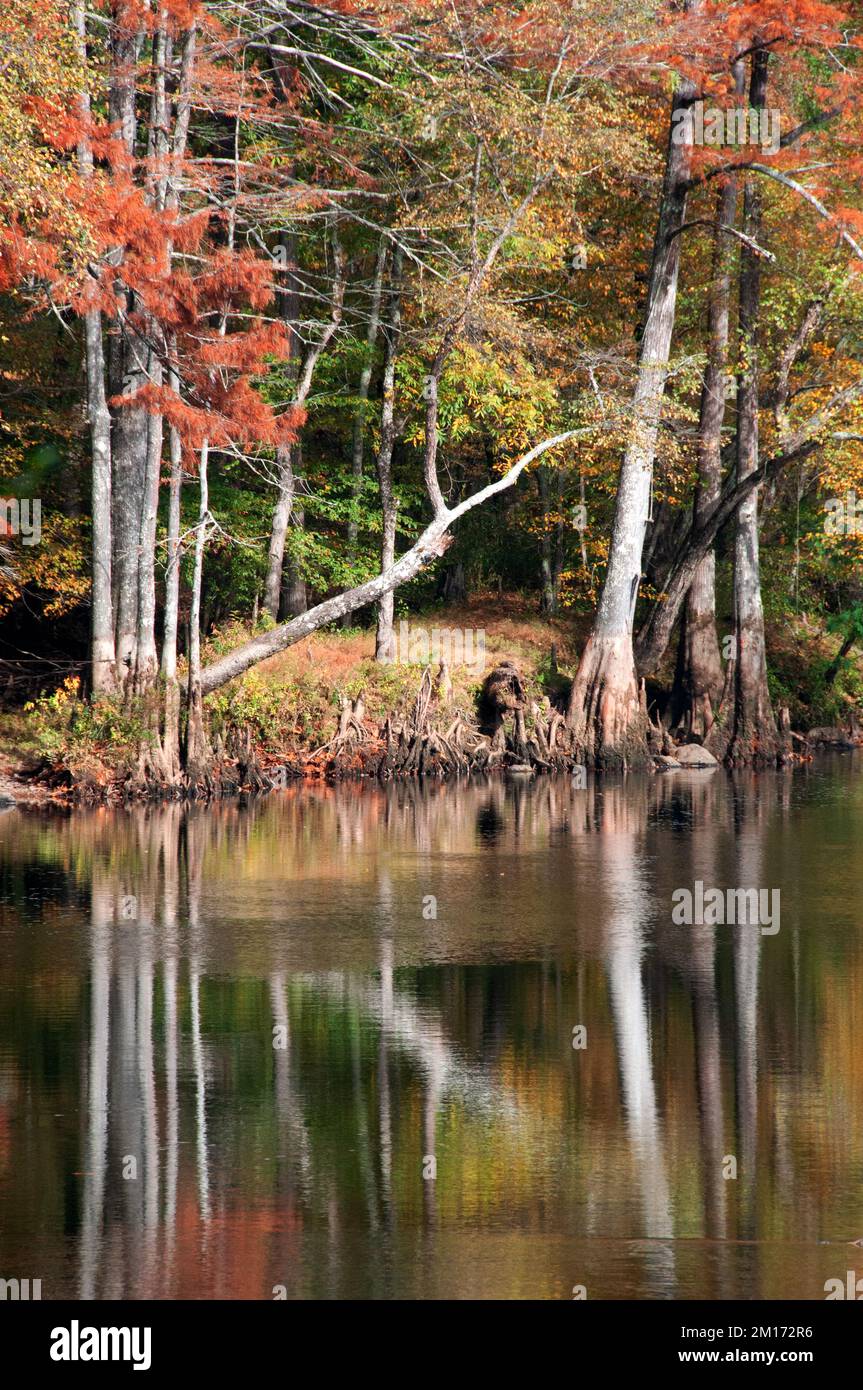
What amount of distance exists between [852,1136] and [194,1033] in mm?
4036

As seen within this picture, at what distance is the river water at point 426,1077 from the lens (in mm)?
6312

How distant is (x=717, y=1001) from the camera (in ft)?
35.5

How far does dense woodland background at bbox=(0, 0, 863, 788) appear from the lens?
23.9 m

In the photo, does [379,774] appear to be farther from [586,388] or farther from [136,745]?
[586,388]

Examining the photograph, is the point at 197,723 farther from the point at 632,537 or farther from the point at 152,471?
the point at 632,537

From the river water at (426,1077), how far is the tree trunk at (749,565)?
12.1 meters

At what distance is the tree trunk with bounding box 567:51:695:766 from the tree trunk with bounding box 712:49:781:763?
5.07ft

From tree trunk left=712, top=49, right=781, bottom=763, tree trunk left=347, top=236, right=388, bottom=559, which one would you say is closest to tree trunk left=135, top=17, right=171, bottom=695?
tree trunk left=347, top=236, right=388, bottom=559

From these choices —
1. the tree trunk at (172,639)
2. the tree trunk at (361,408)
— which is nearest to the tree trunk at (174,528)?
the tree trunk at (172,639)

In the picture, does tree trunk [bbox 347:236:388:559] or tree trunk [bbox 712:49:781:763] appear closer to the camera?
tree trunk [bbox 347:236:388:559]

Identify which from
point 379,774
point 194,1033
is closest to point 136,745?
point 379,774

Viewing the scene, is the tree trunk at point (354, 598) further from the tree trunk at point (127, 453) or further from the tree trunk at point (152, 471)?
the tree trunk at point (127, 453)

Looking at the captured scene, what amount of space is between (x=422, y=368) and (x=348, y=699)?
6.33 m

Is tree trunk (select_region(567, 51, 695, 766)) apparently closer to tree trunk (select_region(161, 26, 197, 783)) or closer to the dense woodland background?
the dense woodland background
